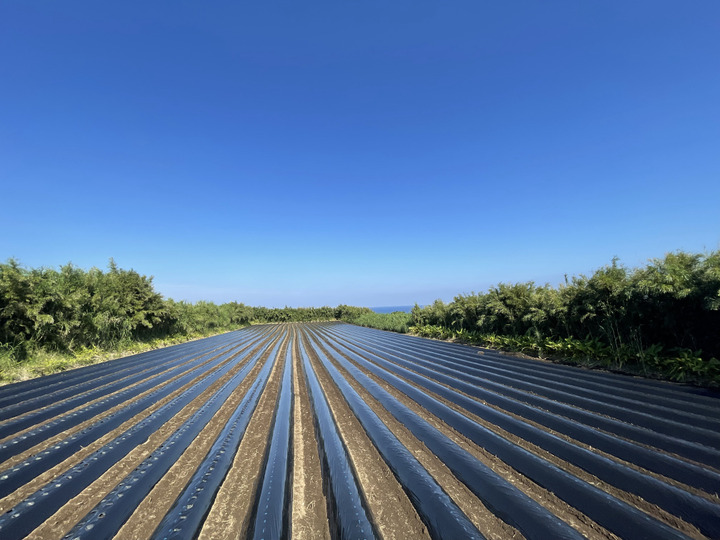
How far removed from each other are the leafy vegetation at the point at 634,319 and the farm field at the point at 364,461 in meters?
0.94

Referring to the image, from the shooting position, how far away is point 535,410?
3605mm

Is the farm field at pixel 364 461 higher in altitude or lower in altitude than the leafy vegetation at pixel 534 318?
lower

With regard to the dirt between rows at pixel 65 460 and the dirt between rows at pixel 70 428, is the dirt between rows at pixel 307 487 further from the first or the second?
the dirt between rows at pixel 70 428

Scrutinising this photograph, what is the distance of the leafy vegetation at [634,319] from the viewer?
4.59 meters

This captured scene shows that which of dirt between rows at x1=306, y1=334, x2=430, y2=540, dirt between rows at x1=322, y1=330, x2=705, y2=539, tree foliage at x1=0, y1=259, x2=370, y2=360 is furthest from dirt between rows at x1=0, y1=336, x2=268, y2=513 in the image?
tree foliage at x1=0, y1=259, x2=370, y2=360

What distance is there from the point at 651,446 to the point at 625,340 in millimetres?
4328

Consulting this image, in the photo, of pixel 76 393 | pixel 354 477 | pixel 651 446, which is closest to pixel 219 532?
pixel 354 477

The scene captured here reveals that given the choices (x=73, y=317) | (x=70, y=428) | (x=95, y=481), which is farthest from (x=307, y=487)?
(x=73, y=317)

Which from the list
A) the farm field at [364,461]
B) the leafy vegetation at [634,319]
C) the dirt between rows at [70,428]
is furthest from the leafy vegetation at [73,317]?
the leafy vegetation at [634,319]

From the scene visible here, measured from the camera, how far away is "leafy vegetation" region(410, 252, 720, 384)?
459cm

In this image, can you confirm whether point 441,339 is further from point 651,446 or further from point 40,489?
point 40,489

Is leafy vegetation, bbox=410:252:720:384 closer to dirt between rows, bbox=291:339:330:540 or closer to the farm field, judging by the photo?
the farm field

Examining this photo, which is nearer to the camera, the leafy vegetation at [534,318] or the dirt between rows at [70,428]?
the dirt between rows at [70,428]

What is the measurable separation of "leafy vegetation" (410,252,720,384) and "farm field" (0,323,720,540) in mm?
944
